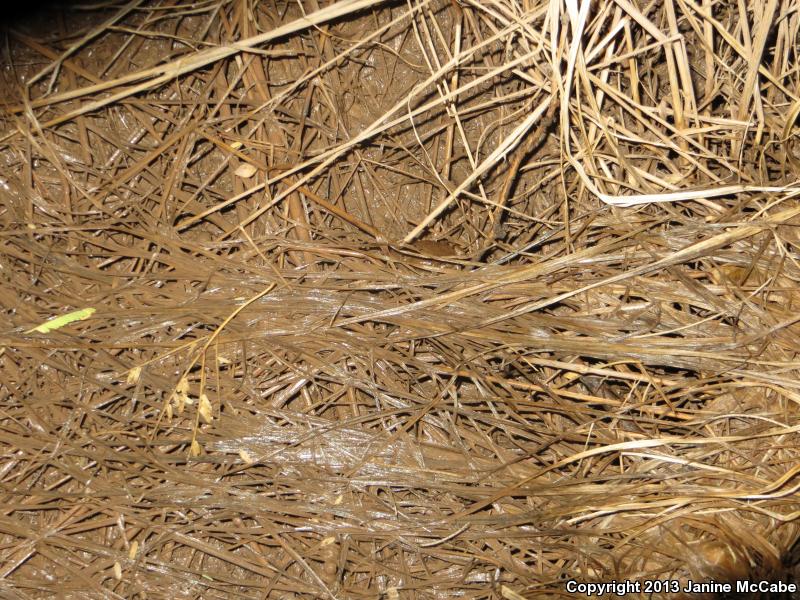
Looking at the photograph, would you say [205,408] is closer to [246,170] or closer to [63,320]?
[63,320]

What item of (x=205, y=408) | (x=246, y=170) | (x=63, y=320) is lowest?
(x=205, y=408)

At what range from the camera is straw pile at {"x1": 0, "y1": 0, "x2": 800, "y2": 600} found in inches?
70.2

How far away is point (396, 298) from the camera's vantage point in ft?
6.26

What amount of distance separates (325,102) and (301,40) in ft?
0.64

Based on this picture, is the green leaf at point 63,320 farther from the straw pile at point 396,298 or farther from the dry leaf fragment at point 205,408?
the dry leaf fragment at point 205,408

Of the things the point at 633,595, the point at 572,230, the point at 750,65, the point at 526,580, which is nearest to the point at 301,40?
the point at 572,230

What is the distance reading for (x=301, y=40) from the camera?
1.94 metres

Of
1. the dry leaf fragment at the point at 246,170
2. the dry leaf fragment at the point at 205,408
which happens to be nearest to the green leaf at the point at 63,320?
the dry leaf fragment at the point at 205,408

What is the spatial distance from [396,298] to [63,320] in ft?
3.37

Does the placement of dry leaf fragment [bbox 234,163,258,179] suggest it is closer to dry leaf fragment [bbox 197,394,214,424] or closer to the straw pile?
the straw pile

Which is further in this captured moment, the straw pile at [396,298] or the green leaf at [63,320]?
the green leaf at [63,320]

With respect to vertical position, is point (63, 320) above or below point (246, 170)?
below

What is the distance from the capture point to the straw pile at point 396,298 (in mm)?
1782

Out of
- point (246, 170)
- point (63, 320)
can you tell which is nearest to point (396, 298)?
point (246, 170)
